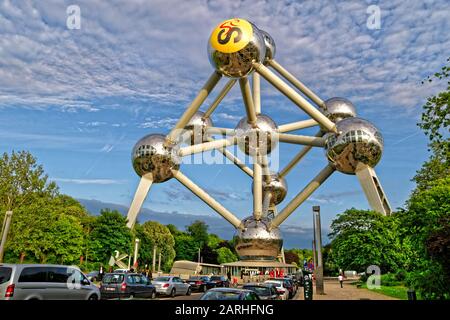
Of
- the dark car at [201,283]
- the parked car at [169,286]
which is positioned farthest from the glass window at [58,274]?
the dark car at [201,283]

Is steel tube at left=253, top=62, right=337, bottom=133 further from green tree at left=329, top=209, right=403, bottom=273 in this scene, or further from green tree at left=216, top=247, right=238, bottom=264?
green tree at left=216, top=247, right=238, bottom=264

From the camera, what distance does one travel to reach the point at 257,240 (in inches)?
1119

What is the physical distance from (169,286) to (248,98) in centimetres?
1212

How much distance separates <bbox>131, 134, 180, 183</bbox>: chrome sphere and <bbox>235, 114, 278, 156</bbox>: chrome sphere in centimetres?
477

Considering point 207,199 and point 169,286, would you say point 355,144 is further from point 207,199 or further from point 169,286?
point 169,286

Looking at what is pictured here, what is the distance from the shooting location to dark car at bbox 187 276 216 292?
28.7 m

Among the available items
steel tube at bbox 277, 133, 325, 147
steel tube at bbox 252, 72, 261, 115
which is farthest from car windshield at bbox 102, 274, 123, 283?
steel tube at bbox 252, 72, 261, 115

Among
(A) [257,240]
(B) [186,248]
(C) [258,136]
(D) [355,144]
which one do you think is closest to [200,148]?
(C) [258,136]

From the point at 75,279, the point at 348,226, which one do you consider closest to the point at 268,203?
the point at 348,226

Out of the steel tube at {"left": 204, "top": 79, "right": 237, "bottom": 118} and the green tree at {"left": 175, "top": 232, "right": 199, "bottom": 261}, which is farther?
the green tree at {"left": 175, "top": 232, "right": 199, "bottom": 261}

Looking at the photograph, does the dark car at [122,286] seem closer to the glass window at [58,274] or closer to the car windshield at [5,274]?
the glass window at [58,274]

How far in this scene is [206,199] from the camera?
98.3ft

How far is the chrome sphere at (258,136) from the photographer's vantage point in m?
28.6
